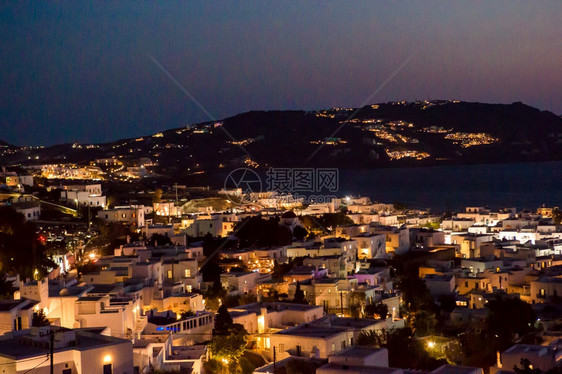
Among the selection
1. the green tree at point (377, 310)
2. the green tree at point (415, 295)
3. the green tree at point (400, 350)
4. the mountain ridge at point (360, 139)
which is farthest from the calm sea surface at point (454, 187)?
the green tree at point (400, 350)

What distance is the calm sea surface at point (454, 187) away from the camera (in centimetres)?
3600

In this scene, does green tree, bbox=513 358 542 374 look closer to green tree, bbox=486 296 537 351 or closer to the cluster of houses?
the cluster of houses

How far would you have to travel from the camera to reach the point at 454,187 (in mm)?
47219

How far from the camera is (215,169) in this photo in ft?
176

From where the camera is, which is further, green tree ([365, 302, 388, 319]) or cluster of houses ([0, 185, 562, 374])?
green tree ([365, 302, 388, 319])

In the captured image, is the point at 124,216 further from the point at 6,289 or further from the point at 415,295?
the point at 6,289

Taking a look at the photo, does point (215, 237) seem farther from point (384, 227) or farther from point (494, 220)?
point (494, 220)

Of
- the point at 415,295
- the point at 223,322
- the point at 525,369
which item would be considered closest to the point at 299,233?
the point at 415,295

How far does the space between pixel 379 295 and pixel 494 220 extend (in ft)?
38.8

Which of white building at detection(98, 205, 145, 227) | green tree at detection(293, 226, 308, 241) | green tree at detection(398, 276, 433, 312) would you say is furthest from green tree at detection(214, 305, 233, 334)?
white building at detection(98, 205, 145, 227)

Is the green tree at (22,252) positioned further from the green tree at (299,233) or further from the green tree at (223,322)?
the green tree at (299,233)

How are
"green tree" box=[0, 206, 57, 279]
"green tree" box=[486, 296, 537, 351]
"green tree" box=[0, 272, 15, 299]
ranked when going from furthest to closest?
"green tree" box=[0, 206, 57, 279]
"green tree" box=[486, 296, 537, 351]
"green tree" box=[0, 272, 15, 299]

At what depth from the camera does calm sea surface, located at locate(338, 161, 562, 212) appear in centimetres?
3600

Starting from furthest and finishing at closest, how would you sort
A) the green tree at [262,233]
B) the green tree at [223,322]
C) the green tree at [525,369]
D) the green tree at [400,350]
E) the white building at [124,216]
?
the white building at [124,216], the green tree at [262,233], the green tree at [223,322], the green tree at [400,350], the green tree at [525,369]
